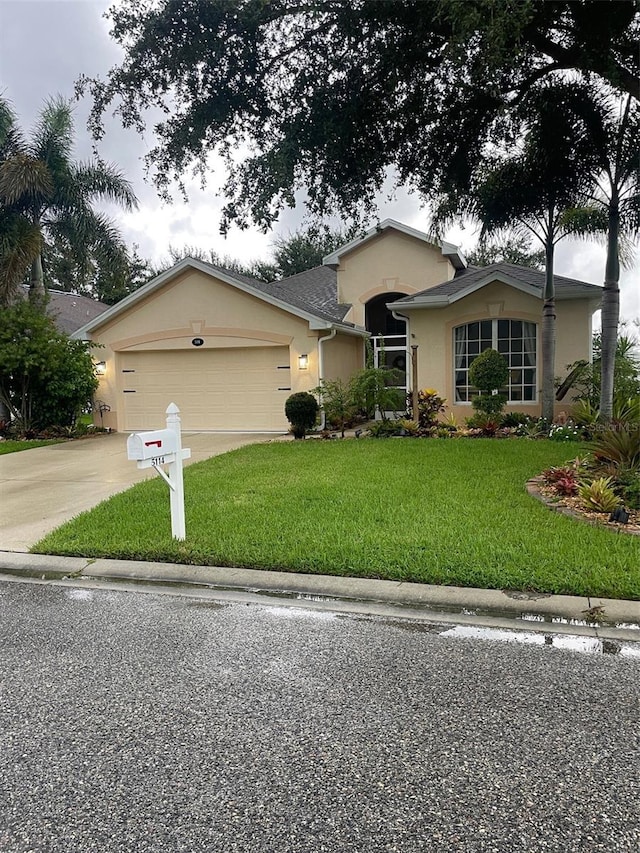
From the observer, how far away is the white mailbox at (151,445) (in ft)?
17.5

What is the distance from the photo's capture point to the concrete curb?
4141 millimetres

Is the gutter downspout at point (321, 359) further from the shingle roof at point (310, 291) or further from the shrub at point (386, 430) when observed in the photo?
the shrub at point (386, 430)

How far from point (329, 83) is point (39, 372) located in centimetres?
975

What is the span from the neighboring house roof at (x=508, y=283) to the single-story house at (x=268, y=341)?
0.11 ft

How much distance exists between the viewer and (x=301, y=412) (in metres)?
13.9

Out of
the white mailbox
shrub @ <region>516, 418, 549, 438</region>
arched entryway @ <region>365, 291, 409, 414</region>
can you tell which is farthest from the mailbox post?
arched entryway @ <region>365, 291, 409, 414</region>

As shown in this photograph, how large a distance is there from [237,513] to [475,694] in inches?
158

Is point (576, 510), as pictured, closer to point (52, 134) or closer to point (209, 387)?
point (209, 387)

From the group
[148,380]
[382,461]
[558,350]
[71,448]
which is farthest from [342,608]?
[148,380]

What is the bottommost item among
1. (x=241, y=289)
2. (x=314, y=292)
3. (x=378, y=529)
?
(x=378, y=529)

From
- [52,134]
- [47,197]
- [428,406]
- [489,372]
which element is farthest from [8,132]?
[489,372]

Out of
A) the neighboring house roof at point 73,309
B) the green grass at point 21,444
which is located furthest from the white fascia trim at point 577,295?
the neighboring house roof at point 73,309

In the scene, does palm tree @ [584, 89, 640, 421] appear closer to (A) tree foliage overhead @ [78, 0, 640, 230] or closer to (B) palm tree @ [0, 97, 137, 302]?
(A) tree foliage overhead @ [78, 0, 640, 230]

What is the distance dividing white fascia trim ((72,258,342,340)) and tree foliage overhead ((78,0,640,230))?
4.55 metres
